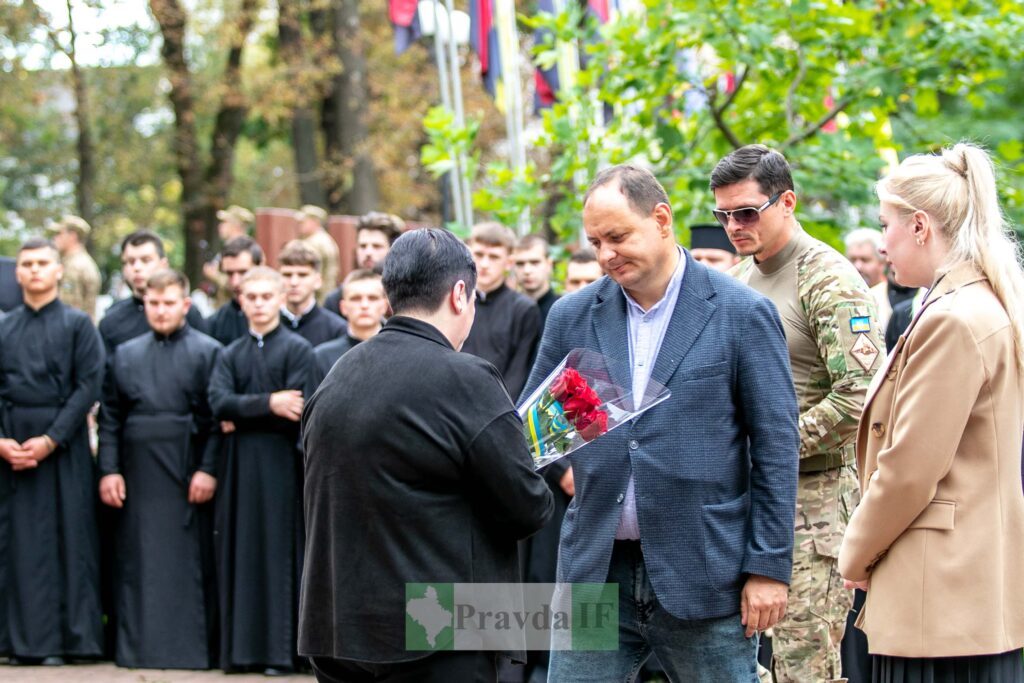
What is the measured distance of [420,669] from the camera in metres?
3.38

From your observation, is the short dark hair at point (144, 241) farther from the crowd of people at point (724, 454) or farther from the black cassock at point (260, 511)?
the crowd of people at point (724, 454)

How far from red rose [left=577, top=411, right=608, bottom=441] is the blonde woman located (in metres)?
0.80

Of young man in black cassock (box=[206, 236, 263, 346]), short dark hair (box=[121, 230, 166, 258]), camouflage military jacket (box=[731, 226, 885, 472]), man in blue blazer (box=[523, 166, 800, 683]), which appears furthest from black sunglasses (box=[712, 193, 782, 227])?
short dark hair (box=[121, 230, 166, 258])

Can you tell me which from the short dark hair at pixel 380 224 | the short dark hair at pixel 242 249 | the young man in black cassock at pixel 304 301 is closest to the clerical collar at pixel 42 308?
the young man in black cassock at pixel 304 301

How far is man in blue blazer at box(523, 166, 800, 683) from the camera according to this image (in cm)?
377

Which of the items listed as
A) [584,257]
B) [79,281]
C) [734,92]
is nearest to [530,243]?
[584,257]

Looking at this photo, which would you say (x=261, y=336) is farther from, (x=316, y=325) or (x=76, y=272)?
(x=76, y=272)

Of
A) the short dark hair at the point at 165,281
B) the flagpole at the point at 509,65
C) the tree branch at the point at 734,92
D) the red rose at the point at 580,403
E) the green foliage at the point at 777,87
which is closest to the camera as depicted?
the red rose at the point at 580,403

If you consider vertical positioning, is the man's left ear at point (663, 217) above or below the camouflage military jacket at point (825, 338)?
above

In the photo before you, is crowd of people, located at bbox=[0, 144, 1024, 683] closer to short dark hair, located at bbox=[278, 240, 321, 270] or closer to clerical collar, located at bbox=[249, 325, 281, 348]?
clerical collar, located at bbox=[249, 325, 281, 348]

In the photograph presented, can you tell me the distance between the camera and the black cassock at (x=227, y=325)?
31.4ft

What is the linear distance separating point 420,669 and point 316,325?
18.5 ft

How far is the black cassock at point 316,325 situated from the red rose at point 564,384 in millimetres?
5018

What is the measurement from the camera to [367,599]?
335cm
